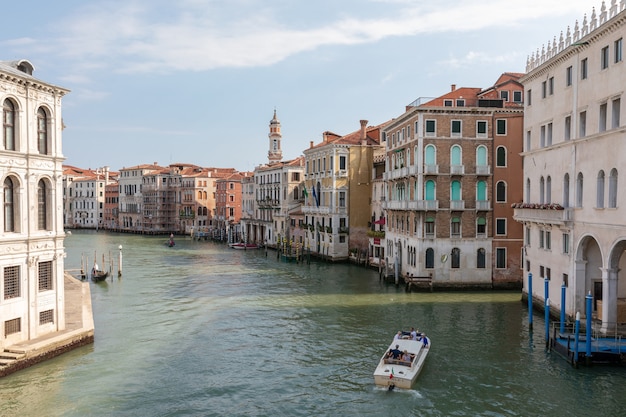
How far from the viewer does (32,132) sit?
55.6ft

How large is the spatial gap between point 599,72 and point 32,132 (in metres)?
18.1

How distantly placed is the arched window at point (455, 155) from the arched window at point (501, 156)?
2126 mm

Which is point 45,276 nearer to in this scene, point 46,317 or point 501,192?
point 46,317

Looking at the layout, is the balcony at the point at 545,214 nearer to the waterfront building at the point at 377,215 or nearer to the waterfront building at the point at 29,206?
the waterfront building at the point at 377,215

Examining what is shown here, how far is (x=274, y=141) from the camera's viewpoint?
8694 centimetres

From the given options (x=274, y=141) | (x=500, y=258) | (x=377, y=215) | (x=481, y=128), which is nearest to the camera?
(x=481, y=128)

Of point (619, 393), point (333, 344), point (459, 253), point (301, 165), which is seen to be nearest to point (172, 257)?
point (301, 165)

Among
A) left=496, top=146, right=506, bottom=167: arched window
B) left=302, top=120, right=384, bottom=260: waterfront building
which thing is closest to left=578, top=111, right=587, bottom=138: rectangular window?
left=496, top=146, right=506, bottom=167: arched window

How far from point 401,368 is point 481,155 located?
18.6m

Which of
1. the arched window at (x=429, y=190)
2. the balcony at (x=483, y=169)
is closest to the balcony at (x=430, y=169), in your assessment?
the arched window at (x=429, y=190)

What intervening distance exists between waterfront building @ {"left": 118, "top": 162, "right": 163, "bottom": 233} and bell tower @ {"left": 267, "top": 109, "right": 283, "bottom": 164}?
73.1 ft

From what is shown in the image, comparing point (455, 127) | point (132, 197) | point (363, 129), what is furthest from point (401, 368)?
point (132, 197)

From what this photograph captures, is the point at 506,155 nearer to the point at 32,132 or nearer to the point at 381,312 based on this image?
the point at 381,312

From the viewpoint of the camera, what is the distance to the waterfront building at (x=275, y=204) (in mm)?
58812
